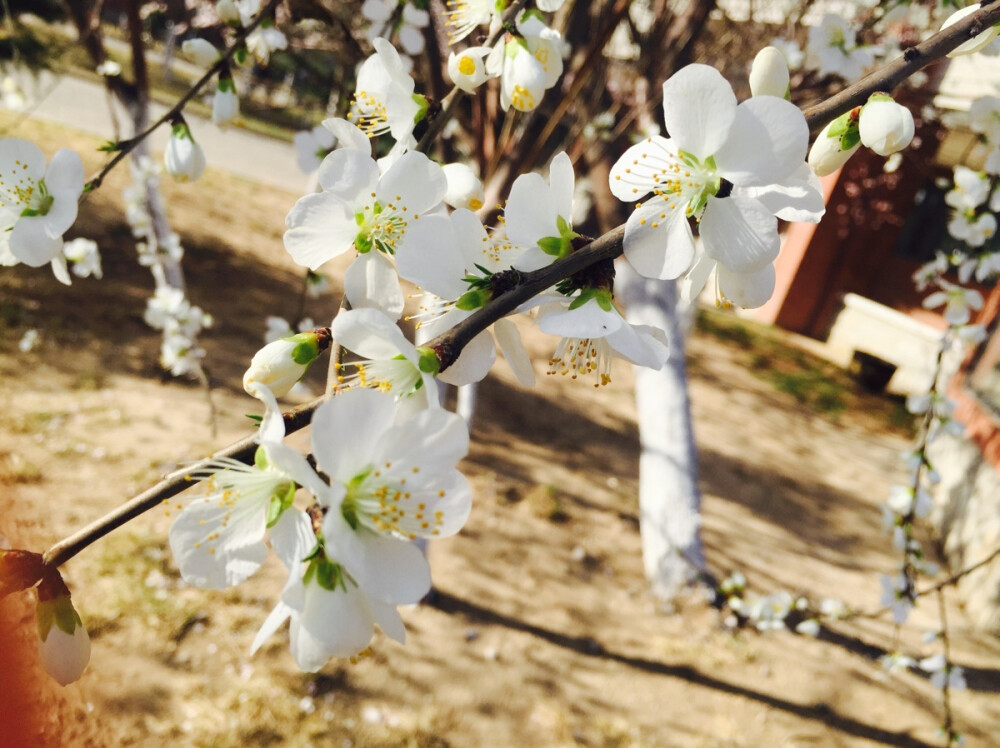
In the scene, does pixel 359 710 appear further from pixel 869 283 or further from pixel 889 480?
pixel 869 283

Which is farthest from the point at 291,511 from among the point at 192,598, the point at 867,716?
the point at 867,716

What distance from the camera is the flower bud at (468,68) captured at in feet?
2.70

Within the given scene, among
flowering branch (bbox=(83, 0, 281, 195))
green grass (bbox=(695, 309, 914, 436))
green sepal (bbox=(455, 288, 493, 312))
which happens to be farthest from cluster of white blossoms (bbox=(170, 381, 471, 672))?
green grass (bbox=(695, 309, 914, 436))

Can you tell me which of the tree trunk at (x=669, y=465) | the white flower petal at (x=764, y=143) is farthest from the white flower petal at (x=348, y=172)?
the tree trunk at (x=669, y=465)

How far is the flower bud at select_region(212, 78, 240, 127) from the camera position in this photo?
117 centimetres

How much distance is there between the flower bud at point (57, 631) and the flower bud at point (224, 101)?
853 millimetres

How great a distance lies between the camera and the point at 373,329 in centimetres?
55

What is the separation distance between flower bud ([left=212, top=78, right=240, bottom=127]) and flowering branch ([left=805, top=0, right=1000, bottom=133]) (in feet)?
3.03

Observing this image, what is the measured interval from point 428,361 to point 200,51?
1024mm

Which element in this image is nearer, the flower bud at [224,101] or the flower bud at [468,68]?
the flower bud at [468,68]

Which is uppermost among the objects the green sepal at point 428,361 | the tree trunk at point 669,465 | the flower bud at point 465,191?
the flower bud at point 465,191

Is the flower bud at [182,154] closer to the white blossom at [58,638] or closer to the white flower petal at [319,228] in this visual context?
the white flower petal at [319,228]

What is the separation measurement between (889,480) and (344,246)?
18.8 ft

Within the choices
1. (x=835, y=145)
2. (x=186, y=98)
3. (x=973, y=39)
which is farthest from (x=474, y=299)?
(x=186, y=98)
